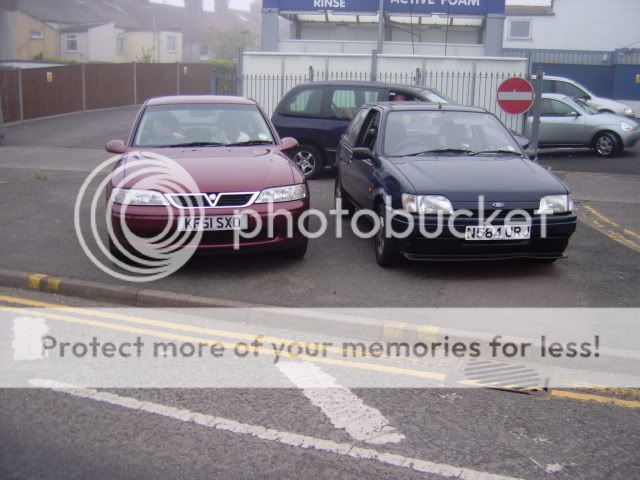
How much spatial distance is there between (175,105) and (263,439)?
5.83 m

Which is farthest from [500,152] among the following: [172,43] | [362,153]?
[172,43]

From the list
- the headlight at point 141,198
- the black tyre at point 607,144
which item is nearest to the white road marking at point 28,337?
the headlight at point 141,198

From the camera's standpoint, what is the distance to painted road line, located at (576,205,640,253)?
958 centimetres

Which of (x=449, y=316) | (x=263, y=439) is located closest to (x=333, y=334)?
(x=449, y=316)

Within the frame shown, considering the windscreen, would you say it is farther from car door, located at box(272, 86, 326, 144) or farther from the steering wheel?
car door, located at box(272, 86, 326, 144)

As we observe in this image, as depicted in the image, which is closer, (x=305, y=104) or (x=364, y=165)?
(x=364, y=165)

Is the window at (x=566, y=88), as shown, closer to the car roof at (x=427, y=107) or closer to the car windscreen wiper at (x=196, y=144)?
the car roof at (x=427, y=107)

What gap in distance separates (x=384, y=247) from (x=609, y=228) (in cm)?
390

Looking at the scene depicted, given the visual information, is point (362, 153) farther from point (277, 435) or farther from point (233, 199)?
point (277, 435)

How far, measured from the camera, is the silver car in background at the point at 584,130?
1914 cm

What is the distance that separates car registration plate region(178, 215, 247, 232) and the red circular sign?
7.34 m

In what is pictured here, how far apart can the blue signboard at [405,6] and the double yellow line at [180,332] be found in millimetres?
20391

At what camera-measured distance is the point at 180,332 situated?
20.8ft

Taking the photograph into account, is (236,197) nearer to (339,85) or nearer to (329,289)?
(329,289)
